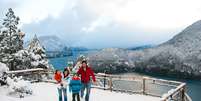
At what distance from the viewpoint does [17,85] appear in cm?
2005

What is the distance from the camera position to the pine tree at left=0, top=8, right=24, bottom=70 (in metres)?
46.7

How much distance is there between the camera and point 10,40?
1905 inches

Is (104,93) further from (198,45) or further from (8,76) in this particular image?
(198,45)

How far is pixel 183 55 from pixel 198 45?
8970 millimetres

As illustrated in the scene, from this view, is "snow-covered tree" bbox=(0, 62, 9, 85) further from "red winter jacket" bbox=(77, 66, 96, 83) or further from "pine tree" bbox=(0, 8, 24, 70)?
"pine tree" bbox=(0, 8, 24, 70)

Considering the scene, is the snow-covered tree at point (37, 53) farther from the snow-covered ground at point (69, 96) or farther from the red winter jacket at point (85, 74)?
the red winter jacket at point (85, 74)

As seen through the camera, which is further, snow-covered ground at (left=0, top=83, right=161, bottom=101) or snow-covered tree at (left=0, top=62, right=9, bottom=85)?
snow-covered tree at (left=0, top=62, right=9, bottom=85)

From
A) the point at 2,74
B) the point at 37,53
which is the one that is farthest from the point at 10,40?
the point at 2,74

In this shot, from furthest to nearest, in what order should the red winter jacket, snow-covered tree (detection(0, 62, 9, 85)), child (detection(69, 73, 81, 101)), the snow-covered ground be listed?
snow-covered tree (detection(0, 62, 9, 85)) → the snow-covered ground → the red winter jacket → child (detection(69, 73, 81, 101))

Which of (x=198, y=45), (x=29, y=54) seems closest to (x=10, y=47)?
(x=29, y=54)

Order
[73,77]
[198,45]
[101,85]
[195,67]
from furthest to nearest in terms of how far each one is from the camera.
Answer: [198,45]
[195,67]
[101,85]
[73,77]

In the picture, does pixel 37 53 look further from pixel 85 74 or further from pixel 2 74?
pixel 85 74

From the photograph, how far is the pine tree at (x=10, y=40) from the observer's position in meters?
46.7

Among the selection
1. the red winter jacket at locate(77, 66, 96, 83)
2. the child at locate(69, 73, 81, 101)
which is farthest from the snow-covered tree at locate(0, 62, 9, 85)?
the child at locate(69, 73, 81, 101)
